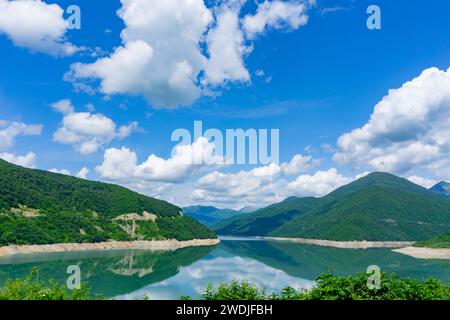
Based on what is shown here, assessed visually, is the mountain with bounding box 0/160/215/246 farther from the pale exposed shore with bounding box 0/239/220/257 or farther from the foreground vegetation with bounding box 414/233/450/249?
the foreground vegetation with bounding box 414/233/450/249

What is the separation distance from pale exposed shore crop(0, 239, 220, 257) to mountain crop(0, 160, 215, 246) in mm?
1699

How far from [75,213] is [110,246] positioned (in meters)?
20.4

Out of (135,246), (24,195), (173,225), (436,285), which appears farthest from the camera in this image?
(173,225)

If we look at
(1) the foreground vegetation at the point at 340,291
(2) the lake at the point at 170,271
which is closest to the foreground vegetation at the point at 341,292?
(1) the foreground vegetation at the point at 340,291

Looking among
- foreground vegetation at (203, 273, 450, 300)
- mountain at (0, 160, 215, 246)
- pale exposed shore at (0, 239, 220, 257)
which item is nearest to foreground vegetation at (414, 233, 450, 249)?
pale exposed shore at (0, 239, 220, 257)

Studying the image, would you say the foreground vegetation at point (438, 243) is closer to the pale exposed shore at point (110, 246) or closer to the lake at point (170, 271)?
the lake at point (170, 271)

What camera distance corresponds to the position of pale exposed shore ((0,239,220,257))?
100 metres

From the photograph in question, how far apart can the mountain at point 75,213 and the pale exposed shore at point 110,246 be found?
5.57 feet

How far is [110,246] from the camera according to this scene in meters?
130
